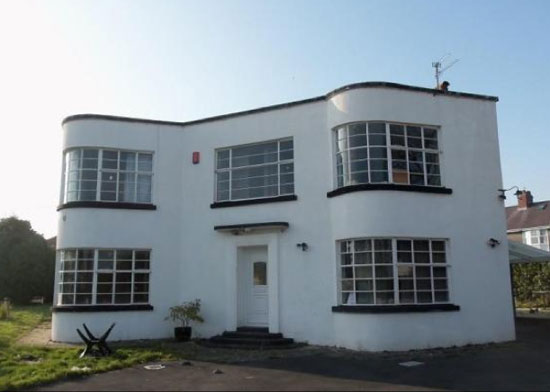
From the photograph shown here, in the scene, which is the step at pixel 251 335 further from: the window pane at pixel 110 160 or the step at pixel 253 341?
the window pane at pixel 110 160

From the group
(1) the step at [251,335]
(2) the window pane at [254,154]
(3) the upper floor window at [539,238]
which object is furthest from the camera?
(3) the upper floor window at [539,238]

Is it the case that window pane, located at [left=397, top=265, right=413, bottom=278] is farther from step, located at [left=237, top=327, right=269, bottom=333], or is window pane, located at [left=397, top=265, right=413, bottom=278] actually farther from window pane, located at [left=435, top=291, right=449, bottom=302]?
step, located at [left=237, top=327, right=269, bottom=333]

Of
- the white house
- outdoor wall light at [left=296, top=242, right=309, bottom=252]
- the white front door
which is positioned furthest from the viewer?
the white front door

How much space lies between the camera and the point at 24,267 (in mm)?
34406

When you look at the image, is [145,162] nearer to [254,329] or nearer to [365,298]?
[254,329]

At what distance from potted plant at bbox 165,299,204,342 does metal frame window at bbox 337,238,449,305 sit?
442 centimetres

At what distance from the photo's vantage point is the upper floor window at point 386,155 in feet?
47.8

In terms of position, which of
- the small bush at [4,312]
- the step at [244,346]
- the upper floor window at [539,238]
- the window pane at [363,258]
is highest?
the upper floor window at [539,238]

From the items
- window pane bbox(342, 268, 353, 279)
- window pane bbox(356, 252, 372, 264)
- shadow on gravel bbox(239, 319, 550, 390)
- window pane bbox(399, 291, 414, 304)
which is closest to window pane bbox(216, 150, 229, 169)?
window pane bbox(342, 268, 353, 279)

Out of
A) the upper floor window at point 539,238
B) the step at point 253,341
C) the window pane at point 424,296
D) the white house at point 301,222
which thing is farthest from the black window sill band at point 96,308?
the upper floor window at point 539,238

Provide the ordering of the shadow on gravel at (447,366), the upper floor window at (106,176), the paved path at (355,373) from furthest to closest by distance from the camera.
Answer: the upper floor window at (106,176)
the shadow on gravel at (447,366)
the paved path at (355,373)

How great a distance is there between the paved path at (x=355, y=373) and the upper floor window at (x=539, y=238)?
92.6 ft

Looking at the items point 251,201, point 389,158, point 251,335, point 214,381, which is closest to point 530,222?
point 389,158

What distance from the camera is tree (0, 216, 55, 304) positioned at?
34438 millimetres
